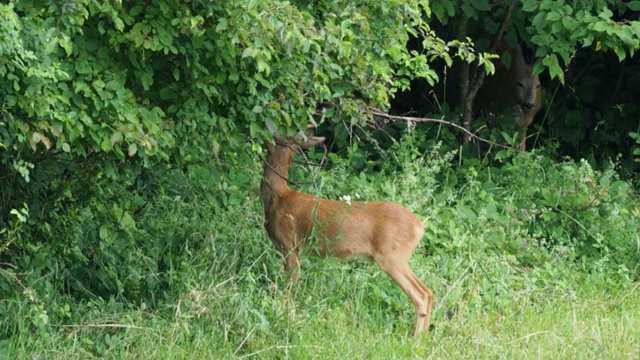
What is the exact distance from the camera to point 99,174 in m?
7.14

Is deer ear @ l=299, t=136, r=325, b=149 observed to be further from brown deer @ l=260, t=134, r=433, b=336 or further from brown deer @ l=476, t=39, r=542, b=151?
brown deer @ l=476, t=39, r=542, b=151

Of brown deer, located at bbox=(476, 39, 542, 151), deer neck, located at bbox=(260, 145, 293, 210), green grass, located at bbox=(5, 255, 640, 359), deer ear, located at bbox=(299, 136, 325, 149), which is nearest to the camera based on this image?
green grass, located at bbox=(5, 255, 640, 359)

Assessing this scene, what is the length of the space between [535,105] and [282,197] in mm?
4526

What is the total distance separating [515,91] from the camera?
11969 mm

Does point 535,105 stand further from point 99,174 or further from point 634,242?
point 99,174

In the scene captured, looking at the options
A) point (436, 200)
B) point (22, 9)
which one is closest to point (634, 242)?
point (436, 200)

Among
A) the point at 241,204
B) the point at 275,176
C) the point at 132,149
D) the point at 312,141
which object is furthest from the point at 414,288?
the point at 132,149

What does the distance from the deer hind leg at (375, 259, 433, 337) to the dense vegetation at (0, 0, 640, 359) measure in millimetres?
105

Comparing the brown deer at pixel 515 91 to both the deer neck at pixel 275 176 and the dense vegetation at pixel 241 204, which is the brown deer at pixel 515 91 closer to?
the dense vegetation at pixel 241 204

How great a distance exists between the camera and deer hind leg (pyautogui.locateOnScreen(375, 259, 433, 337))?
24.0 ft

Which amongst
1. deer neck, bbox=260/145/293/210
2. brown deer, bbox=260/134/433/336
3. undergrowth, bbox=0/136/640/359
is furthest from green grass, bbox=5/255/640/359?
deer neck, bbox=260/145/293/210

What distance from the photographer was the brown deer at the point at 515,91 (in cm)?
1188

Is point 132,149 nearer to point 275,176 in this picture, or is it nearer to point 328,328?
point 328,328

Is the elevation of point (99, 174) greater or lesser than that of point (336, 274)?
greater
